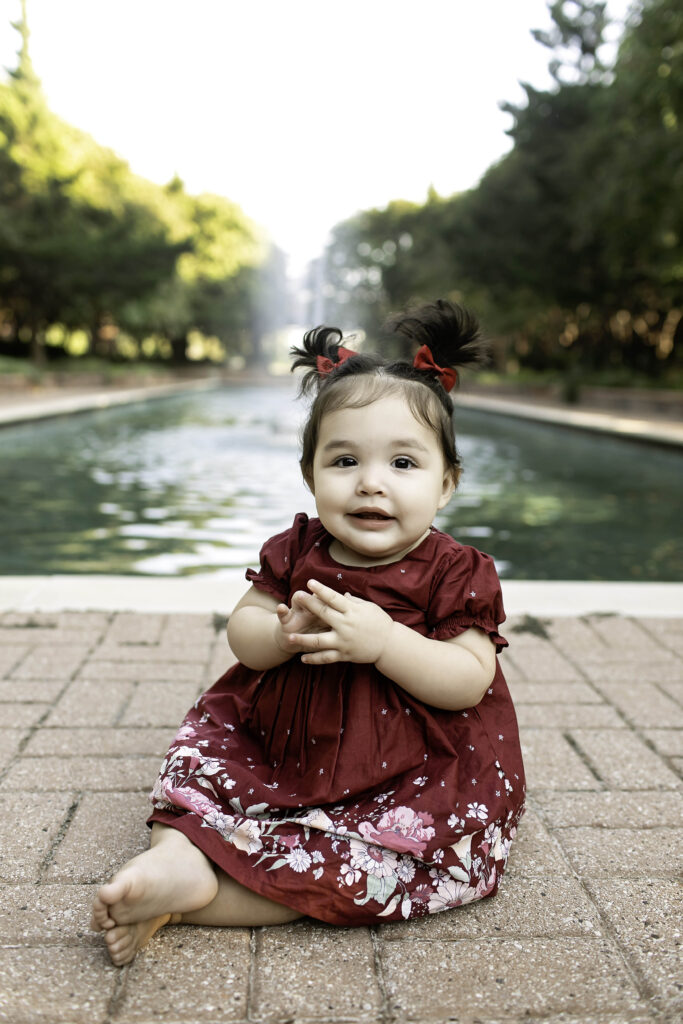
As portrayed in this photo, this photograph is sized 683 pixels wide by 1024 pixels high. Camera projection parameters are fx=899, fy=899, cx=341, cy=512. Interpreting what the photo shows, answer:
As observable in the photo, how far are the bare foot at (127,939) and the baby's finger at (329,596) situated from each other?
0.61m

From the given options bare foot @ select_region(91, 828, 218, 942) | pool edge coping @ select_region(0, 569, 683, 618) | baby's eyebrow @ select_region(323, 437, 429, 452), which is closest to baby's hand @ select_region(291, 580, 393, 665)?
baby's eyebrow @ select_region(323, 437, 429, 452)

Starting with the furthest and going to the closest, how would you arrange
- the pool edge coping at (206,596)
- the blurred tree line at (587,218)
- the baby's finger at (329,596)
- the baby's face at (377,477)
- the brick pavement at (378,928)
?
the blurred tree line at (587,218)
the pool edge coping at (206,596)
the baby's face at (377,477)
the baby's finger at (329,596)
the brick pavement at (378,928)

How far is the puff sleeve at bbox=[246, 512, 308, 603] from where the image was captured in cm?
189

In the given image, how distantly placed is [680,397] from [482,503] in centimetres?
1169

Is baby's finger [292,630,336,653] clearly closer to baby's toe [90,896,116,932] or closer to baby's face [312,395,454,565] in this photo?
baby's face [312,395,454,565]

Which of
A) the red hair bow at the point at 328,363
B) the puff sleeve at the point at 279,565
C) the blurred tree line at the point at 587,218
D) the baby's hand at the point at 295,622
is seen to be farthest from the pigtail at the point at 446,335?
the blurred tree line at the point at 587,218

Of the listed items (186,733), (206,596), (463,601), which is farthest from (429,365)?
(206,596)

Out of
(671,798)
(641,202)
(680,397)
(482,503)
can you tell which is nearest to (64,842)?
(671,798)

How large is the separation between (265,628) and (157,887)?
1.72 ft

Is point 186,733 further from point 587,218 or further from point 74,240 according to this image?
point 74,240

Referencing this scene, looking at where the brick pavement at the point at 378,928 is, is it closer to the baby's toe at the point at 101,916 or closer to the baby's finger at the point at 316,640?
the baby's toe at the point at 101,916

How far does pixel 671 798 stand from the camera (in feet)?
7.16

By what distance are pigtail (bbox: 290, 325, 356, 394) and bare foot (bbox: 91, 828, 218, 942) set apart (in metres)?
0.97

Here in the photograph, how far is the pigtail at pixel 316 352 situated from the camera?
198 cm
